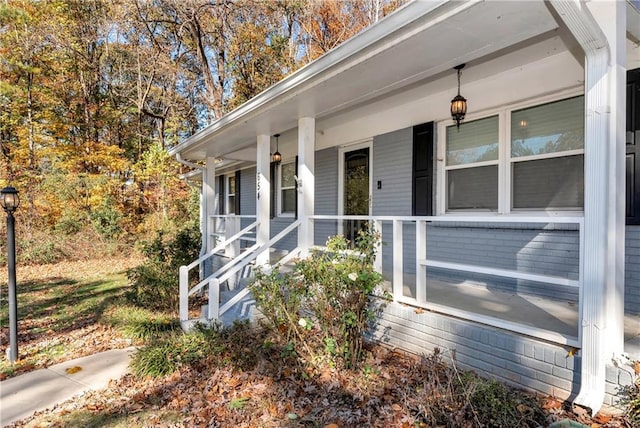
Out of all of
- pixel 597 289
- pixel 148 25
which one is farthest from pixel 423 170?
pixel 148 25

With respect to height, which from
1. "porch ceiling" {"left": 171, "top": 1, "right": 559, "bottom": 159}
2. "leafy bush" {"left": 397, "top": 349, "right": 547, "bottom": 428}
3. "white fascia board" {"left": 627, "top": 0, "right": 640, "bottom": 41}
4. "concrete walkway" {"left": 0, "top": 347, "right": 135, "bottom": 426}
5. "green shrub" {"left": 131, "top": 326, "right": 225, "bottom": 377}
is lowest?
"concrete walkway" {"left": 0, "top": 347, "right": 135, "bottom": 426}

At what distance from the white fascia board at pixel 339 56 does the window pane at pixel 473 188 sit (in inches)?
95.0

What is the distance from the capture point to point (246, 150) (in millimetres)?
8297

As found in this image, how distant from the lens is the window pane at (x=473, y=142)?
185 inches

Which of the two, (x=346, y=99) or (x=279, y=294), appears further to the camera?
(x=346, y=99)

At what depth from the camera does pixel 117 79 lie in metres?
17.4

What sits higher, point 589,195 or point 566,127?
point 566,127

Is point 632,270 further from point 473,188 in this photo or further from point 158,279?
point 158,279

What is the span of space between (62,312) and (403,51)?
7165mm

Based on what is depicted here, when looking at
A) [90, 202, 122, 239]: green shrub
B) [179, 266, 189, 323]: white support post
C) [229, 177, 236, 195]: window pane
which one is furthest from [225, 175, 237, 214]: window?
[179, 266, 189, 323]: white support post

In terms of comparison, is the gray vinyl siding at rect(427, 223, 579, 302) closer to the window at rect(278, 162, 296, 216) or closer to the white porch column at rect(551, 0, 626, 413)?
the white porch column at rect(551, 0, 626, 413)

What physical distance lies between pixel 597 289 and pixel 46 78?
19.1 m

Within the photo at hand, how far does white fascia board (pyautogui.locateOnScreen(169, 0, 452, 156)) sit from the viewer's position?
2691 mm

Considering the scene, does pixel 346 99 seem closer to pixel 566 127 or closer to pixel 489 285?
pixel 566 127
